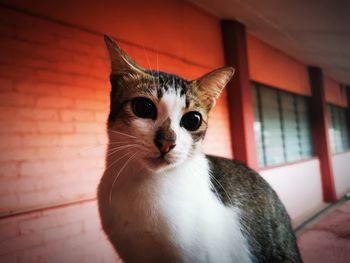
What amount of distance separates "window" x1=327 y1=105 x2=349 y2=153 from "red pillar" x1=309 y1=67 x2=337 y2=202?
54.3 inches

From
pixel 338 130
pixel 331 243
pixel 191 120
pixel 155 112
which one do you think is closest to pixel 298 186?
pixel 331 243

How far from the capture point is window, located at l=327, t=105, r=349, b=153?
660 centimetres

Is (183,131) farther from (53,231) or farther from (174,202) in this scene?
(53,231)

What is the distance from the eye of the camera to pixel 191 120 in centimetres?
81

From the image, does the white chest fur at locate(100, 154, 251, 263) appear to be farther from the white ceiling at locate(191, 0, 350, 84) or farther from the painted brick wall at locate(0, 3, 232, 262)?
the white ceiling at locate(191, 0, 350, 84)

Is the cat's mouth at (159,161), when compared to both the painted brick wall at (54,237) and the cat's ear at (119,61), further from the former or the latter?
the painted brick wall at (54,237)

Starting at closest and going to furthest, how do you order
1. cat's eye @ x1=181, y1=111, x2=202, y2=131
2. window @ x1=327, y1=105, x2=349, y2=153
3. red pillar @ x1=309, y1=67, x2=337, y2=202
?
cat's eye @ x1=181, y1=111, x2=202, y2=131 → red pillar @ x1=309, y1=67, x2=337, y2=202 → window @ x1=327, y1=105, x2=349, y2=153

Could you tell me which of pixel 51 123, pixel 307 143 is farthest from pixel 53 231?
pixel 307 143

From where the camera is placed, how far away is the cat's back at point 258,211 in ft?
3.09

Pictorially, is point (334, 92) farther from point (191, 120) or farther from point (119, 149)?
point (119, 149)

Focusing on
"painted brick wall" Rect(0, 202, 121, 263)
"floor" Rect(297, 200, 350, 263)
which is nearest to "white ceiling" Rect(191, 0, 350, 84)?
"floor" Rect(297, 200, 350, 263)

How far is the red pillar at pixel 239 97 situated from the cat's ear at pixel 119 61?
90.1 inches

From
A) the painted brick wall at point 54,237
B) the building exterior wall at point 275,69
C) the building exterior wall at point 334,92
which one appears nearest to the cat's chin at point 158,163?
the painted brick wall at point 54,237


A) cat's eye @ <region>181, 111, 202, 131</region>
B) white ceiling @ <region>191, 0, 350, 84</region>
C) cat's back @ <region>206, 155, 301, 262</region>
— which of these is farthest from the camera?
white ceiling @ <region>191, 0, 350, 84</region>
